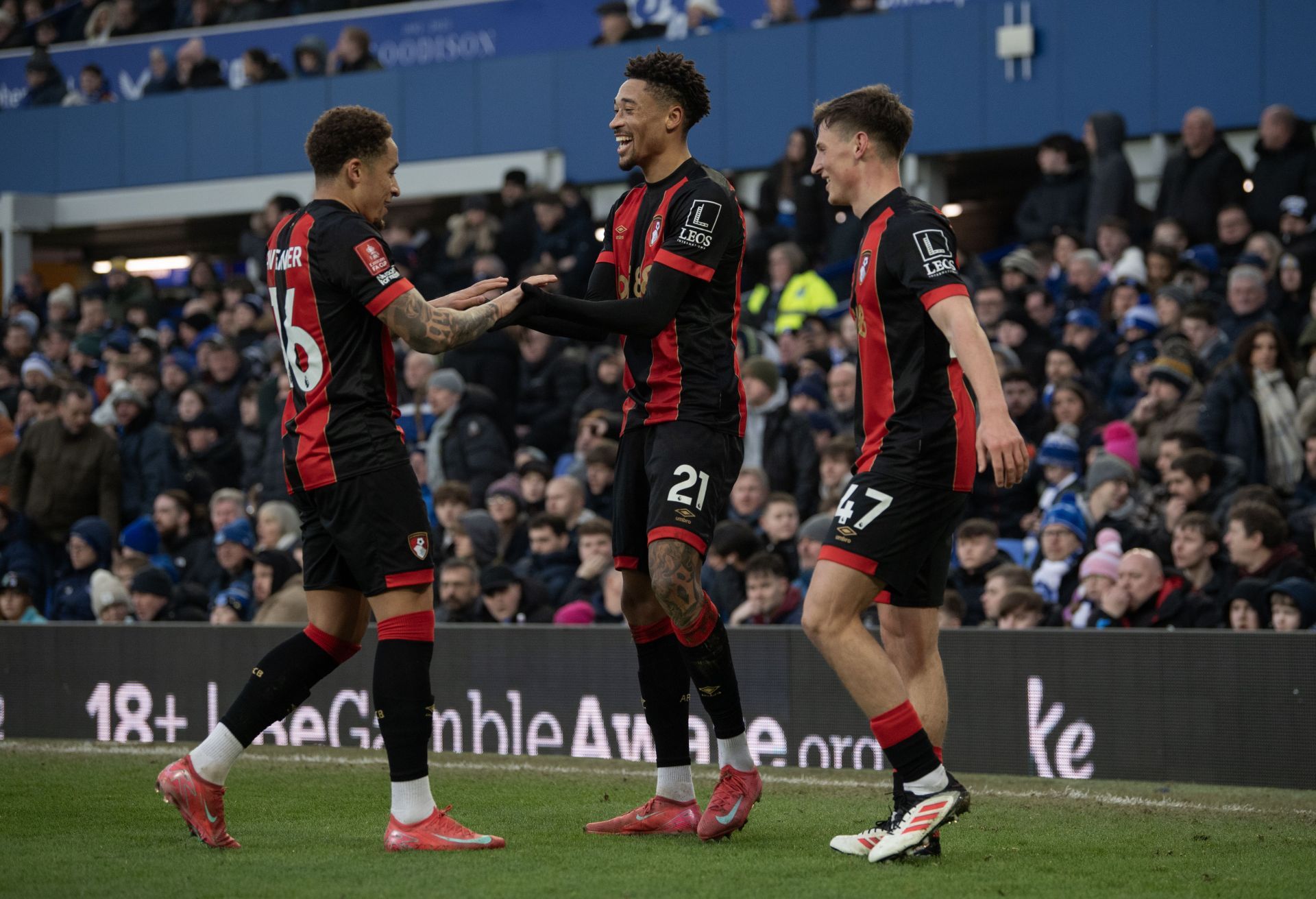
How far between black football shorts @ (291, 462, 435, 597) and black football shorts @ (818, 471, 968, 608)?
4.11ft

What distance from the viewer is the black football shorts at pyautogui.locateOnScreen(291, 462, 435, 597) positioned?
5191 millimetres

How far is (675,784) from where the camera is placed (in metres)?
5.69

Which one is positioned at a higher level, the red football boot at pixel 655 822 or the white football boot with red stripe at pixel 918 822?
the white football boot with red stripe at pixel 918 822

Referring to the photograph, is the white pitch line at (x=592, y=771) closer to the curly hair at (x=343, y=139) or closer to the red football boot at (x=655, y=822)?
the red football boot at (x=655, y=822)

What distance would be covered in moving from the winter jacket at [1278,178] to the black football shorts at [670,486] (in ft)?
28.4

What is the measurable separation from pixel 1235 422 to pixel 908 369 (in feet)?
18.8

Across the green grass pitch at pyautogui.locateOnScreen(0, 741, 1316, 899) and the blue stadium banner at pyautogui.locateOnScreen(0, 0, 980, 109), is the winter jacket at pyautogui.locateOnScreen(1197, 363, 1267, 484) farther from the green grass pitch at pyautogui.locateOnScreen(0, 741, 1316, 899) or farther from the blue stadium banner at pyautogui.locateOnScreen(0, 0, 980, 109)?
the blue stadium banner at pyautogui.locateOnScreen(0, 0, 980, 109)

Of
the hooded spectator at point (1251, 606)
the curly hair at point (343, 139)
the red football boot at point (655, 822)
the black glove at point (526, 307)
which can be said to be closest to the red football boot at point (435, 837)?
the red football boot at point (655, 822)

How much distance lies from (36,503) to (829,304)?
662cm

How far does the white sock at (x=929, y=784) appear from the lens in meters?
5.00

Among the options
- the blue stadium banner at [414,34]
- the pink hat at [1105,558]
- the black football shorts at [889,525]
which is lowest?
the pink hat at [1105,558]

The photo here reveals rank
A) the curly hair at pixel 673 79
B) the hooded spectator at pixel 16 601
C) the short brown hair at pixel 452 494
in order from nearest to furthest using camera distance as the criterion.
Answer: the curly hair at pixel 673 79
the short brown hair at pixel 452 494
the hooded spectator at pixel 16 601

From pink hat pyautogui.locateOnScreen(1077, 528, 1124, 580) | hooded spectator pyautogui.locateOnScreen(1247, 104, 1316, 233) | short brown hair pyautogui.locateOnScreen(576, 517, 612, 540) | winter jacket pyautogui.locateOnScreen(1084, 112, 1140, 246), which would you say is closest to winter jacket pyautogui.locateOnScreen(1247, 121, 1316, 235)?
hooded spectator pyautogui.locateOnScreen(1247, 104, 1316, 233)

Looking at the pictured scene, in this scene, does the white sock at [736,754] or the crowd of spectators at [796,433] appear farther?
the crowd of spectators at [796,433]
